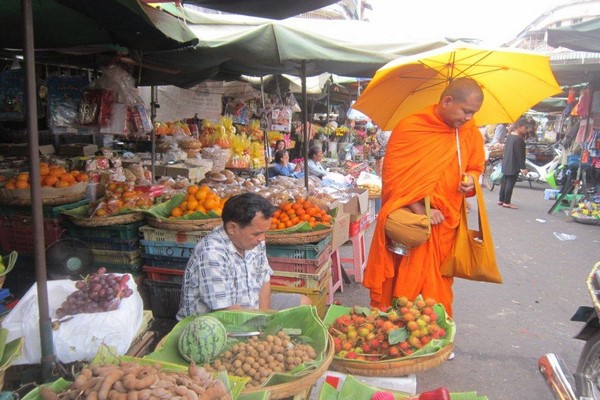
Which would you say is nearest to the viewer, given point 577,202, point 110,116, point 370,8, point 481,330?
point 481,330

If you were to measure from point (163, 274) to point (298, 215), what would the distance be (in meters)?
1.21

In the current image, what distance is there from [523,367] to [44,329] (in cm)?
328

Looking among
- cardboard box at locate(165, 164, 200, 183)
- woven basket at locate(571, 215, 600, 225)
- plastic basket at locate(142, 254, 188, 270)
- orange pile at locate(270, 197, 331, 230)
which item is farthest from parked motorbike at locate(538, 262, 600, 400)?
woven basket at locate(571, 215, 600, 225)

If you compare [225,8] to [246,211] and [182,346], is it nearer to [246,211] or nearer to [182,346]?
[246,211]

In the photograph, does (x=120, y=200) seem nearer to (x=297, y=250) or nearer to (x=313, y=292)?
(x=297, y=250)

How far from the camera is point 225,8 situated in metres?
2.58

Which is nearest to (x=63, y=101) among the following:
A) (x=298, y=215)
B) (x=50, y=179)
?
(x=50, y=179)

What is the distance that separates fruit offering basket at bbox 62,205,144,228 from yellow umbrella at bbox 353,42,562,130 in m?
2.11

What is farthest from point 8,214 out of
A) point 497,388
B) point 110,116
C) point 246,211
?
point 497,388

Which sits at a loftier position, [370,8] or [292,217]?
[370,8]

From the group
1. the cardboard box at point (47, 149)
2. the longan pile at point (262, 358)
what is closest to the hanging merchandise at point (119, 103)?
the cardboard box at point (47, 149)

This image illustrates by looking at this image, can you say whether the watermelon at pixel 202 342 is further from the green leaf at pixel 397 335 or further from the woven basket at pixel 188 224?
the woven basket at pixel 188 224

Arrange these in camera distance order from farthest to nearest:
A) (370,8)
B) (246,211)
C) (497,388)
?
1. (370,8)
2. (497,388)
3. (246,211)

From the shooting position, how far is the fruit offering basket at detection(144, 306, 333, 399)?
181 centimetres
